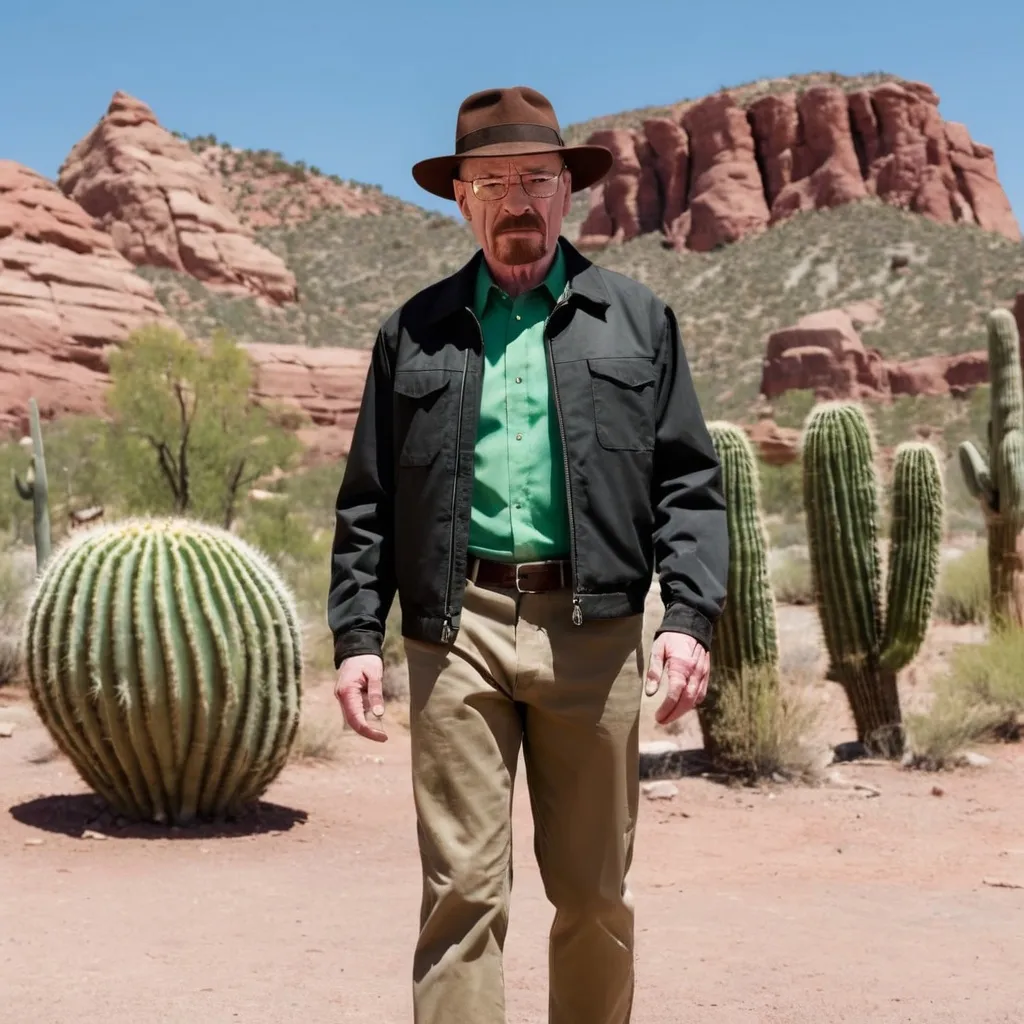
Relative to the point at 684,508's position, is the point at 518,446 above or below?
above

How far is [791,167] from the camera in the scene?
73812 millimetres

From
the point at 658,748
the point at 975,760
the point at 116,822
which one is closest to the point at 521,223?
the point at 116,822

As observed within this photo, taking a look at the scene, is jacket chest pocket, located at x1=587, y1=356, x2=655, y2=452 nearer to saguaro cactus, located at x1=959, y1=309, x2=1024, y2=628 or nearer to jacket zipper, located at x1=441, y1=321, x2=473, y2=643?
jacket zipper, located at x1=441, y1=321, x2=473, y2=643

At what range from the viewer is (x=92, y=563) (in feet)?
20.6

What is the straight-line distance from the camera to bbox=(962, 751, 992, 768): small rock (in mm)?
8648

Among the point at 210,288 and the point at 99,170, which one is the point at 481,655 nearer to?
the point at 210,288

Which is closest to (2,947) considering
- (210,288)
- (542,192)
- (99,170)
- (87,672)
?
(87,672)

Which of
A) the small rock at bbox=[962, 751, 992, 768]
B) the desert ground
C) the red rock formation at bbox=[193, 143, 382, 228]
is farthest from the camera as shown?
the red rock formation at bbox=[193, 143, 382, 228]

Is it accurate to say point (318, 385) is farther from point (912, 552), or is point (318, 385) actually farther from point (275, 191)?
point (275, 191)

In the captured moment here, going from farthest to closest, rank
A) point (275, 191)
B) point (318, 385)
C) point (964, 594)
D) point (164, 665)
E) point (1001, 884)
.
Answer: point (275, 191) < point (318, 385) < point (964, 594) < point (164, 665) < point (1001, 884)

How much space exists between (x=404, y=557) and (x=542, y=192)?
32.7 inches

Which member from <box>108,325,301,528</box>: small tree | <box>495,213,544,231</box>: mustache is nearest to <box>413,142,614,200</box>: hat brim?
<box>495,213,544,231</box>: mustache

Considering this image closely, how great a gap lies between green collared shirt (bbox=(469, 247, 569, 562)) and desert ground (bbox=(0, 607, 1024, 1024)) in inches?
70.9

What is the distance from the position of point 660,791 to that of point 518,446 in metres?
5.37
